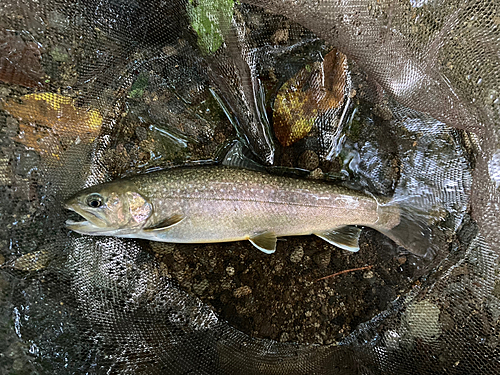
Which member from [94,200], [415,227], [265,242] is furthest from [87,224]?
[415,227]

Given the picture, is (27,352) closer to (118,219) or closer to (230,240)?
(118,219)

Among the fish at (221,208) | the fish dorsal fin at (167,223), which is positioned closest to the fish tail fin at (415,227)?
the fish at (221,208)

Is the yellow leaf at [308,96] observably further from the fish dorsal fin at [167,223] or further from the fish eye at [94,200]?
the fish eye at [94,200]

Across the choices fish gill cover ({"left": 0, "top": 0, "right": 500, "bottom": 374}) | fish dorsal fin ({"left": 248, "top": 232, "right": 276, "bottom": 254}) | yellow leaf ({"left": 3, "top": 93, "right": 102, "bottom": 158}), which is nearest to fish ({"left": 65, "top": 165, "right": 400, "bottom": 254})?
fish dorsal fin ({"left": 248, "top": 232, "right": 276, "bottom": 254})

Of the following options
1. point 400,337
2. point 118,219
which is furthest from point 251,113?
point 400,337

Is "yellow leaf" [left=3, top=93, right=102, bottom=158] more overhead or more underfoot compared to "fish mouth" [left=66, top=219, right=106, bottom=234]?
Answer: more overhead

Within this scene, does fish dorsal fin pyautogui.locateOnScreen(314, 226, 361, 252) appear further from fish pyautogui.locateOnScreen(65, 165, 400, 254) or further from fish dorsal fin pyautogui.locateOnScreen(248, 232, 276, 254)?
fish dorsal fin pyautogui.locateOnScreen(248, 232, 276, 254)

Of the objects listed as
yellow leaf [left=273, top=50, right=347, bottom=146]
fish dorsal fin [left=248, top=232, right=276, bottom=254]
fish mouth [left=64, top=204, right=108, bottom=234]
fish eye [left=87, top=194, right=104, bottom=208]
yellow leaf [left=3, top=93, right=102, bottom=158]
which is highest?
yellow leaf [left=273, top=50, right=347, bottom=146]

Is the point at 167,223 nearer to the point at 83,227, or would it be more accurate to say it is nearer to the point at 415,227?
the point at 83,227
